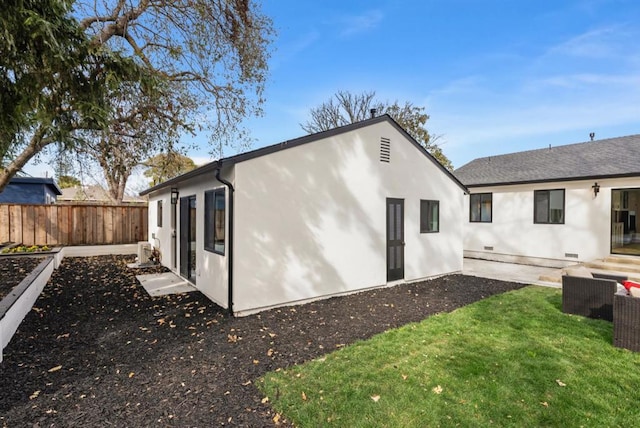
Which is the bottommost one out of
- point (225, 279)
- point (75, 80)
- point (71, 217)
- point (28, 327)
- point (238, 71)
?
point (28, 327)

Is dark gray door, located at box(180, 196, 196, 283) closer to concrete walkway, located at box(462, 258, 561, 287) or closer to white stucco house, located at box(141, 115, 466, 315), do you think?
white stucco house, located at box(141, 115, 466, 315)

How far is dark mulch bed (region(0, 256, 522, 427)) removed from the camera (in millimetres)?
2943

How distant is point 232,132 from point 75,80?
5.67 meters

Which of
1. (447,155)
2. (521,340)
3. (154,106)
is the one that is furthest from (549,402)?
(447,155)

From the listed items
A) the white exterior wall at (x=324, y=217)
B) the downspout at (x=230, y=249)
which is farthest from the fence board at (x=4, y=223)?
the white exterior wall at (x=324, y=217)

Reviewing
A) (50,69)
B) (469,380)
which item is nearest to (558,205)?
(469,380)

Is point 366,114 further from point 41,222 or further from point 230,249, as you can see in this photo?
point 230,249

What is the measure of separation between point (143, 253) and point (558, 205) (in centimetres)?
1434

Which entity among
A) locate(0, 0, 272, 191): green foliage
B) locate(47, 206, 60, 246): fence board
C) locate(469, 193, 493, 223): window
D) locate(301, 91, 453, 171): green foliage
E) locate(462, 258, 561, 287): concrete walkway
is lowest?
locate(462, 258, 561, 287): concrete walkway

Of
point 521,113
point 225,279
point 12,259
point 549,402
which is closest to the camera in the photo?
point 549,402

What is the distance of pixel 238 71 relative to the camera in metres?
9.26

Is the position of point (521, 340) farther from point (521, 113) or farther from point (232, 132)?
point (521, 113)

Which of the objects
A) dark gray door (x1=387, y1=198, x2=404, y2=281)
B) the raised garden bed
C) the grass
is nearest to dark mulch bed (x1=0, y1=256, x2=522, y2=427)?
the raised garden bed

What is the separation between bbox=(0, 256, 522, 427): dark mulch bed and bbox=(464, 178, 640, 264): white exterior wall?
4.84 meters
